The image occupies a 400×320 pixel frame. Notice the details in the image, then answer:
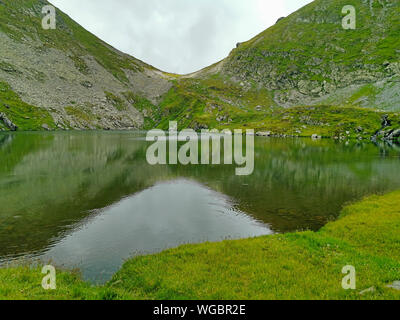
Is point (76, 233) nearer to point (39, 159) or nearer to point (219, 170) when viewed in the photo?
point (219, 170)

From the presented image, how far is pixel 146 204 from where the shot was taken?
36.1m

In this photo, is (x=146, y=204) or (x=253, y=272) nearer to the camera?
(x=253, y=272)

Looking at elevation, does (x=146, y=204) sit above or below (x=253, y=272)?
above

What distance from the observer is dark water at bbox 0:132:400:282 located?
74.3 ft

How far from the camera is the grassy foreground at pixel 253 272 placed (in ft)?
40.8

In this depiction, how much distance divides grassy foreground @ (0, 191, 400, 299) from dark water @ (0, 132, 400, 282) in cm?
415

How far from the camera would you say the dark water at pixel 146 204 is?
22.6 metres

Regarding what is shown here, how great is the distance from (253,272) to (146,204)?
936 inches

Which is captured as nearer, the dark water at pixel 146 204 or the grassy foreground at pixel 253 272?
the grassy foreground at pixel 253 272

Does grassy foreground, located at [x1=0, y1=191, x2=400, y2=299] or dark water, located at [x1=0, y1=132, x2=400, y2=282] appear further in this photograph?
dark water, located at [x1=0, y1=132, x2=400, y2=282]

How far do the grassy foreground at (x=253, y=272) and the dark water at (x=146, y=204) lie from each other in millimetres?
4145

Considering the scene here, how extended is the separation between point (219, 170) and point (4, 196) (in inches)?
1594

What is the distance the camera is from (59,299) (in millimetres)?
11461
